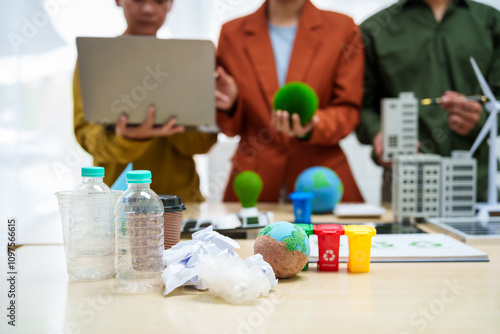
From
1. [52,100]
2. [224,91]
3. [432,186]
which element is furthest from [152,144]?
[52,100]

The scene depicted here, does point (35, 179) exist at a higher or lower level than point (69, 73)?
lower

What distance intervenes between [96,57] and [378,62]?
1.20 meters

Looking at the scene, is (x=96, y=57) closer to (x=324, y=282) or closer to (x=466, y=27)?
(x=324, y=282)

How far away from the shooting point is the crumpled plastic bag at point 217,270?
0.80m

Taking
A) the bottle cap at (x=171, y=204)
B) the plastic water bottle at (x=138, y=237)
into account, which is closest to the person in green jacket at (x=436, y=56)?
the bottle cap at (x=171, y=204)

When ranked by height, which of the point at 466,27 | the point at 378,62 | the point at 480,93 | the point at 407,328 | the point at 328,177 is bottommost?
the point at 407,328

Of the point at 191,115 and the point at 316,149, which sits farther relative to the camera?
the point at 316,149

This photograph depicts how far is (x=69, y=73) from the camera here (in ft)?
10.4

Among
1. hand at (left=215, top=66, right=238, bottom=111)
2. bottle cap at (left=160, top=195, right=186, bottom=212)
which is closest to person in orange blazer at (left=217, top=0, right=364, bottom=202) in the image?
hand at (left=215, top=66, right=238, bottom=111)

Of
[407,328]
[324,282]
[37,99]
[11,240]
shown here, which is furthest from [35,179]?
[407,328]

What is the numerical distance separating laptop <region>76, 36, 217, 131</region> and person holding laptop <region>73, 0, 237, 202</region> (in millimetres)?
111

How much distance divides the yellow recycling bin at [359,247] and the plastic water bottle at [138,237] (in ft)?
1.29

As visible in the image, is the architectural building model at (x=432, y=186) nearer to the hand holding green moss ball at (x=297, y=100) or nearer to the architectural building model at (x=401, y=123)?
the architectural building model at (x=401, y=123)

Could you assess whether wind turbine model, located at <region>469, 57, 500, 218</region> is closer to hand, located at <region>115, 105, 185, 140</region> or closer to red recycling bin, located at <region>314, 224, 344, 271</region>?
red recycling bin, located at <region>314, 224, 344, 271</region>
